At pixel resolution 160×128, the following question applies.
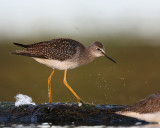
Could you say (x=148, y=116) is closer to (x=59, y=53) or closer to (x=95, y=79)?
(x=59, y=53)

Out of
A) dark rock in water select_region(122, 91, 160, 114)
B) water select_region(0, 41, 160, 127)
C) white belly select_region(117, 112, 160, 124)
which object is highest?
water select_region(0, 41, 160, 127)

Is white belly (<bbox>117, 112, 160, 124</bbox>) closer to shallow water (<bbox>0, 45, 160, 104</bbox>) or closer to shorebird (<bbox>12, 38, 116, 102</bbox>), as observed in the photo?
shorebird (<bbox>12, 38, 116, 102</bbox>)

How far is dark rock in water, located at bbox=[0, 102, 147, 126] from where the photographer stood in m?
15.0

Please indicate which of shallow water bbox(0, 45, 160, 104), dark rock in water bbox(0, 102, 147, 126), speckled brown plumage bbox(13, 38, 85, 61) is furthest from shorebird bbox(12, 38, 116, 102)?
shallow water bbox(0, 45, 160, 104)

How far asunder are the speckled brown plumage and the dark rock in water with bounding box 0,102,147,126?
187 cm

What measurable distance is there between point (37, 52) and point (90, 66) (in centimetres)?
733

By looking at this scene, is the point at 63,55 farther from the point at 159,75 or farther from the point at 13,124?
the point at 159,75

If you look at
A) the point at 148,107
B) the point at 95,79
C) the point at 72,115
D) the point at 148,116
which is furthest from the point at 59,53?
the point at 95,79

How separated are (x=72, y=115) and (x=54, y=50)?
2524 mm

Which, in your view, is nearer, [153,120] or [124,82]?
[153,120]

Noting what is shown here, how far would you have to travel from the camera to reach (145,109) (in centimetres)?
1505

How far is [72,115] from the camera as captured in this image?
15094mm

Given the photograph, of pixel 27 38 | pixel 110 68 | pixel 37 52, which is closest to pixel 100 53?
pixel 37 52

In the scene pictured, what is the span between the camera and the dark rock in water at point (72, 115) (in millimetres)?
15014
